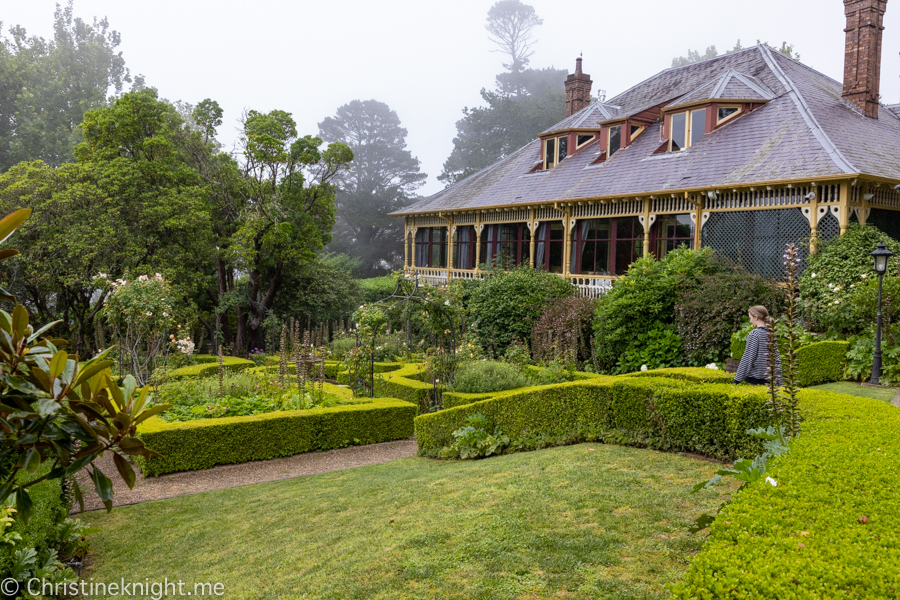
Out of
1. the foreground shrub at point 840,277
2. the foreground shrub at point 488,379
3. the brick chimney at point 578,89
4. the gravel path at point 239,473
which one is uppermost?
the brick chimney at point 578,89

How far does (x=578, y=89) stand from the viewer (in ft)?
92.6

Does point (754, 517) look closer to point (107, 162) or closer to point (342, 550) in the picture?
point (342, 550)

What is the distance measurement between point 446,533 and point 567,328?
1085cm

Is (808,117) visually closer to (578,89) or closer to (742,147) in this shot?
(742,147)

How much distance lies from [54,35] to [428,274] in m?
31.1

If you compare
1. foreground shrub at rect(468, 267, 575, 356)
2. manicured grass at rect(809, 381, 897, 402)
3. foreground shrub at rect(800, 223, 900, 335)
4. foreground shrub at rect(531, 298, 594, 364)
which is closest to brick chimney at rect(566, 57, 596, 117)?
foreground shrub at rect(468, 267, 575, 356)

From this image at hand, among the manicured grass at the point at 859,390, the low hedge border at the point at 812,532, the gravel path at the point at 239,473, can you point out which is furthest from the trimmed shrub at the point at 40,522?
the manicured grass at the point at 859,390

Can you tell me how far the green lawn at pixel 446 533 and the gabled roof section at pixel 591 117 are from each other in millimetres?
18315

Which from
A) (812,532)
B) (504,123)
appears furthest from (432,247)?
(812,532)

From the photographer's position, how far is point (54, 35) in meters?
39.9

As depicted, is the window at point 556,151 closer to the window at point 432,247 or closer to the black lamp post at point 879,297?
the window at point 432,247

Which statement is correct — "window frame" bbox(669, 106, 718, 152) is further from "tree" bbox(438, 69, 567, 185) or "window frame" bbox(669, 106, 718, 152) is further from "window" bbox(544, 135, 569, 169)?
"tree" bbox(438, 69, 567, 185)

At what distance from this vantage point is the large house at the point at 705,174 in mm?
14711

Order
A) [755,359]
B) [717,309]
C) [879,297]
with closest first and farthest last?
[755,359] → [879,297] → [717,309]
